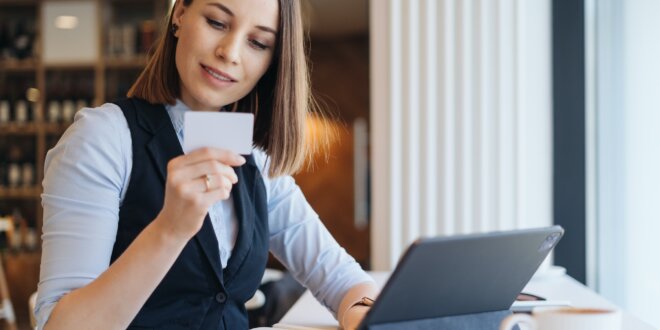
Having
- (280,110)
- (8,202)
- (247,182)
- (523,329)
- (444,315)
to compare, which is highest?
(280,110)

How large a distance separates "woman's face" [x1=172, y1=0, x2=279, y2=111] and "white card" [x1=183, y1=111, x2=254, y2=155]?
328mm

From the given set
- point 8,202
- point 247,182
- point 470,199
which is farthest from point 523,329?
point 8,202

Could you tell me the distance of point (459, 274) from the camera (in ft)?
3.17

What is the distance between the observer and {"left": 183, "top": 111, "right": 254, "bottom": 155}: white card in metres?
0.98

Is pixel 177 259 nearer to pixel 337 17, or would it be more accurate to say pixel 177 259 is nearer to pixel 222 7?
pixel 222 7

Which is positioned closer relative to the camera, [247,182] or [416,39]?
[247,182]

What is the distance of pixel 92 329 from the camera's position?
3.65 ft

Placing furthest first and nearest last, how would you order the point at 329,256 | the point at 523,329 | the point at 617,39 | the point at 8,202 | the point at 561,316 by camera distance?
the point at 8,202 → the point at 617,39 → the point at 329,256 → the point at 523,329 → the point at 561,316

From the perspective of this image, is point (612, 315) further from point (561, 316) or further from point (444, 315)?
point (444, 315)

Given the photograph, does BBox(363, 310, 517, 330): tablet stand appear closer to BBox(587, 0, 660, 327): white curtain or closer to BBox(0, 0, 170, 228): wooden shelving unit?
BBox(587, 0, 660, 327): white curtain

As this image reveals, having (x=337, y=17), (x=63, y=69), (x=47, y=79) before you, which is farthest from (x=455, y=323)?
(x=337, y=17)

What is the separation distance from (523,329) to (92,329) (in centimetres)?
69

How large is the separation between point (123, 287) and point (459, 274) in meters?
0.48

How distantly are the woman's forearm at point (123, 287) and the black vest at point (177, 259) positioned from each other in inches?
7.6
